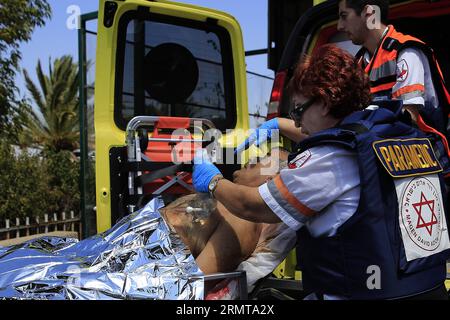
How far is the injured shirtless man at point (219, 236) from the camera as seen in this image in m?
2.21

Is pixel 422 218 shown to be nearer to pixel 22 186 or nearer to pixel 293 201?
pixel 293 201

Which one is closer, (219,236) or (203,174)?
(203,174)

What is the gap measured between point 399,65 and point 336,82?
2.54 feet

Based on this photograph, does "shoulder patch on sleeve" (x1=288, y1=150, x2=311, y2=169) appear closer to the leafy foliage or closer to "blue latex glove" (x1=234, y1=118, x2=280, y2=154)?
"blue latex glove" (x1=234, y1=118, x2=280, y2=154)

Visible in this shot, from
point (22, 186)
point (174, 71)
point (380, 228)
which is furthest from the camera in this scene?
point (22, 186)

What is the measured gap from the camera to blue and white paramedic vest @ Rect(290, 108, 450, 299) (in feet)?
5.36

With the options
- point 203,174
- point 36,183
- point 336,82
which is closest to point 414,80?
point 336,82

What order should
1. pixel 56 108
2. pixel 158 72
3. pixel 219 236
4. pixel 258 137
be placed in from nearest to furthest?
pixel 219 236, pixel 258 137, pixel 158 72, pixel 56 108

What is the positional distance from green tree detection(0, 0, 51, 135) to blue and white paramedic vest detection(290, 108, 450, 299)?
7479 mm

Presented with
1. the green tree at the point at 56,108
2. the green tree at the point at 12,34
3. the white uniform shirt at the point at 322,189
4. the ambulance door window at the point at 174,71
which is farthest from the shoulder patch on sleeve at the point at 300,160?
the green tree at the point at 56,108

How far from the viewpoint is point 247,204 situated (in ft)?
5.87

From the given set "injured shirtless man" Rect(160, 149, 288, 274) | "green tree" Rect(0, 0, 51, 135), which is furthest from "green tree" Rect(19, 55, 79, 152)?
"injured shirtless man" Rect(160, 149, 288, 274)

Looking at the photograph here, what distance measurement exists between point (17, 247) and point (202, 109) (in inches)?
75.3

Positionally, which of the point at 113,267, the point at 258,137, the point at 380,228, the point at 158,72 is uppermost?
the point at 158,72
